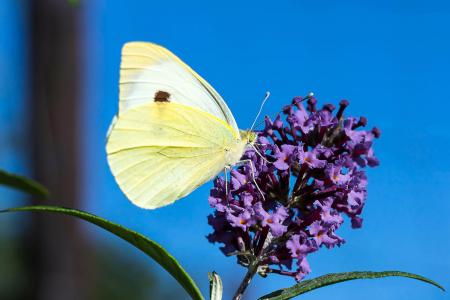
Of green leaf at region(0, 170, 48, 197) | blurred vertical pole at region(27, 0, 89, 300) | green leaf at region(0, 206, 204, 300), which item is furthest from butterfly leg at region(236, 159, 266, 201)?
blurred vertical pole at region(27, 0, 89, 300)

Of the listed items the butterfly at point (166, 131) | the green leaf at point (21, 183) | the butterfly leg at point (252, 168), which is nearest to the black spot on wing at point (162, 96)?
the butterfly at point (166, 131)

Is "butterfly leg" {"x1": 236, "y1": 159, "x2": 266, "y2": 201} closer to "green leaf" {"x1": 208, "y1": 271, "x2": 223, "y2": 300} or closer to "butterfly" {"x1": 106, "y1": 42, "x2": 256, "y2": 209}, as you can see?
"butterfly" {"x1": 106, "y1": 42, "x2": 256, "y2": 209}

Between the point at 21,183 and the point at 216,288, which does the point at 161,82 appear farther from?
the point at 216,288

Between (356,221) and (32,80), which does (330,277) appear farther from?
(32,80)

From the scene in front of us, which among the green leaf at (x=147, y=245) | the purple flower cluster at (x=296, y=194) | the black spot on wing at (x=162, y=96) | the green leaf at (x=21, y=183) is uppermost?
the black spot on wing at (x=162, y=96)

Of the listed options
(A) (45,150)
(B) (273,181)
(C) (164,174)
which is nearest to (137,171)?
(C) (164,174)

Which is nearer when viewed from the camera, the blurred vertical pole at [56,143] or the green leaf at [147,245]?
the green leaf at [147,245]

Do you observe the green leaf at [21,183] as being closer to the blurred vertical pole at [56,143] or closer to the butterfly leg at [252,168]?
the butterfly leg at [252,168]
